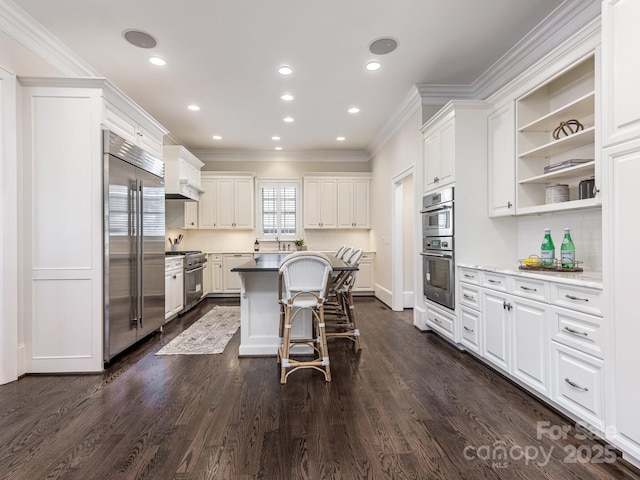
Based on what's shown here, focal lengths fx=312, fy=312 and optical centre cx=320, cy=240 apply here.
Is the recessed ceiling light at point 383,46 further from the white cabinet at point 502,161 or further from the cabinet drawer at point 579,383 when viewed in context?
the cabinet drawer at point 579,383

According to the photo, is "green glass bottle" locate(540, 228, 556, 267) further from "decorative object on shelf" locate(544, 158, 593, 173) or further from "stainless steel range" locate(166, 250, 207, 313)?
"stainless steel range" locate(166, 250, 207, 313)

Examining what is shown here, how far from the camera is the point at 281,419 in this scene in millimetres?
2023

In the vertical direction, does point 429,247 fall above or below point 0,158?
below

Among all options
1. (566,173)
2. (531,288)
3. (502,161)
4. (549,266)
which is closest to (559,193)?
(566,173)

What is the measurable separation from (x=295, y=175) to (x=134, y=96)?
11.2 feet

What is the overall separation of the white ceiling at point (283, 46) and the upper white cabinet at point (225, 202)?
188cm

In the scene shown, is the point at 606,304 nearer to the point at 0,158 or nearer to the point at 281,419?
the point at 281,419

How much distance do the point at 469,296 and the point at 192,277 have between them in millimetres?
4262

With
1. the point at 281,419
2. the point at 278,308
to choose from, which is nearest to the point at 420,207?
the point at 278,308

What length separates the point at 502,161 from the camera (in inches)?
121

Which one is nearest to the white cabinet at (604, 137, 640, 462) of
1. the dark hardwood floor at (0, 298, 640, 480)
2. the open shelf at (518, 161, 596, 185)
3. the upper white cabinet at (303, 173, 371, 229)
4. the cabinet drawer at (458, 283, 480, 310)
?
the dark hardwood floor at (0, 298, 640, 480)

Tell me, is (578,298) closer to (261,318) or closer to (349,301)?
(349,301)

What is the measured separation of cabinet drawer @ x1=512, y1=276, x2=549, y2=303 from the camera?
2.17 metres

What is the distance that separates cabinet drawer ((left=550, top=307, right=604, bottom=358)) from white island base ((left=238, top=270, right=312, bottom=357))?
2.01 m
